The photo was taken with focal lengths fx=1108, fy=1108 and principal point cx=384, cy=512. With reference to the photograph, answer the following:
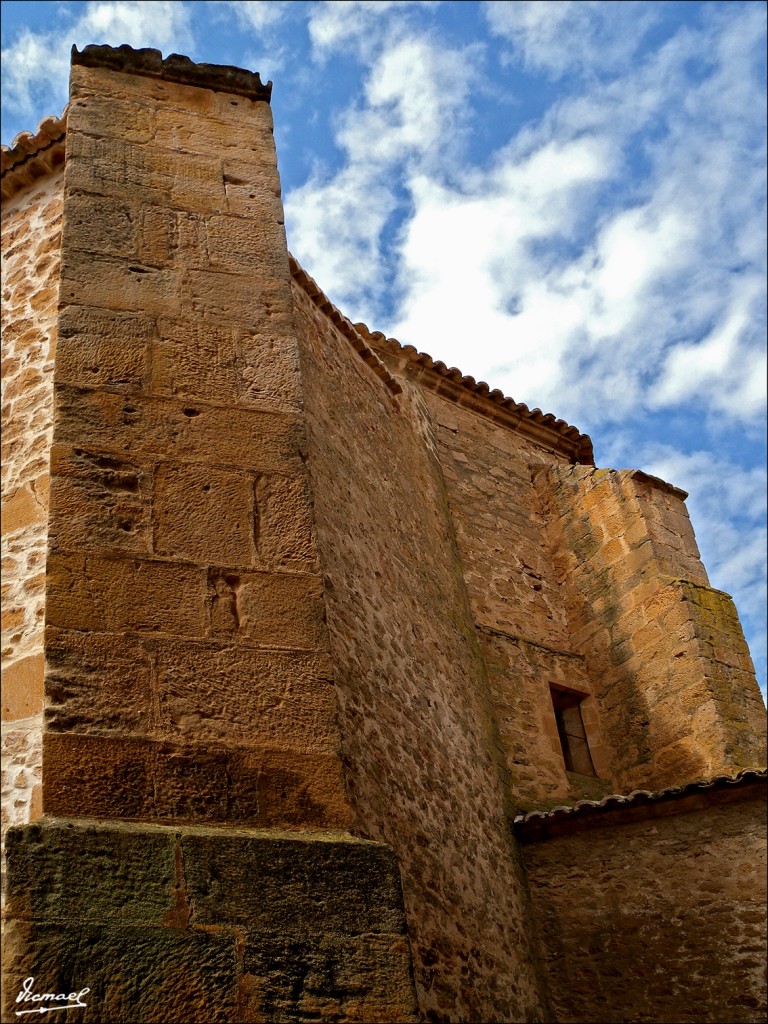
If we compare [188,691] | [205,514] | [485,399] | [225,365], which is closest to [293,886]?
[188,691]

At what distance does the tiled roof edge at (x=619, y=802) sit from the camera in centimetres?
734

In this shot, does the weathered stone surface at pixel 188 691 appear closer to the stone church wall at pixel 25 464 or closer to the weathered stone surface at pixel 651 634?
the stone church wall at pixel 25 464

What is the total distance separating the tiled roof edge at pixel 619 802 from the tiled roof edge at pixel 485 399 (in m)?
4.61

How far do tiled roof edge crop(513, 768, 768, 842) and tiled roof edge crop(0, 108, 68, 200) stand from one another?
18.8 ft

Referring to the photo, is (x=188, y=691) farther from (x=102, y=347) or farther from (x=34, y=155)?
(x=34, y=155)

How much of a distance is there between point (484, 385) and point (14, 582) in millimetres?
7295

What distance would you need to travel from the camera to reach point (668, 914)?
7.27 meters

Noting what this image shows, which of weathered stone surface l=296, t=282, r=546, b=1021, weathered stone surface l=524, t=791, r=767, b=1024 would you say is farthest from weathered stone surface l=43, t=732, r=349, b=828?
weathered stone surface l=524, t=791, r=767, b=1024

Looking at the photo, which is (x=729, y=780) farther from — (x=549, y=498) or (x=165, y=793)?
(x=165, y=793)

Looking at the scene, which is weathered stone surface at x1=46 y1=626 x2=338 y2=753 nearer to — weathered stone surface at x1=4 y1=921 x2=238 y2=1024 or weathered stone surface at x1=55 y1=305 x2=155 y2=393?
weathered stone surface at x1=4 y1=921 x2=238 y2=1024

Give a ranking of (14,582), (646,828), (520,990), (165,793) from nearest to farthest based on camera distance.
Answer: (165,793), (14,582), (520,990), (646,828)

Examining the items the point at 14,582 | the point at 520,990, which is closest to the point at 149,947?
the point at 14,582

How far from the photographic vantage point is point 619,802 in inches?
304

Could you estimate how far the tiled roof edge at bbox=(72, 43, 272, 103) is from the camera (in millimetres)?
4281
